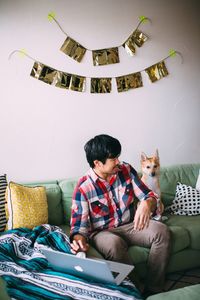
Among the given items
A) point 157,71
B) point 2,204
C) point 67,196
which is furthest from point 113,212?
point 157,71

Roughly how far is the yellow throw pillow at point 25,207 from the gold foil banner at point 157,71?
1.61 m

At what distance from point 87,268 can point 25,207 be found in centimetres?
93

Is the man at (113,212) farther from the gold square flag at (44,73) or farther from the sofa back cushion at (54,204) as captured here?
the gold square flag at (44,73)

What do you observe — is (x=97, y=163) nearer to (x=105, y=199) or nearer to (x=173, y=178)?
(x=105, y=199)

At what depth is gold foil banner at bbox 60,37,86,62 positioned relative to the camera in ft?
9.18

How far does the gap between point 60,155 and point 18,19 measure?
3.89 ft

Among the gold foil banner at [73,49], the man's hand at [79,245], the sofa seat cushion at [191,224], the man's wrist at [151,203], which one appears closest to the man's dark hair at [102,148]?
the man's wrist at [151,203]

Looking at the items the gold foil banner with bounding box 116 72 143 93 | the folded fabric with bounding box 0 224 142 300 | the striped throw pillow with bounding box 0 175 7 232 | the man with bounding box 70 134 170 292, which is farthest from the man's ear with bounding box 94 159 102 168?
the gold foil banner with bounding box 116 72 143 93

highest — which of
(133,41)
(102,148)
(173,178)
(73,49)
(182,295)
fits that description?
(133,41)

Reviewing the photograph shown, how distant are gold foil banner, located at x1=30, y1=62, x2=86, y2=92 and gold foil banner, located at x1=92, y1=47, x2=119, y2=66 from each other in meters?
0.21

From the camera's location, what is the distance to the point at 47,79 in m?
2.77

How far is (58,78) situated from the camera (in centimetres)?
281

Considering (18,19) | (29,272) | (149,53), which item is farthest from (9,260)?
(149,53)

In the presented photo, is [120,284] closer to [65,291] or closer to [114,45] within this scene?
[65,291]
